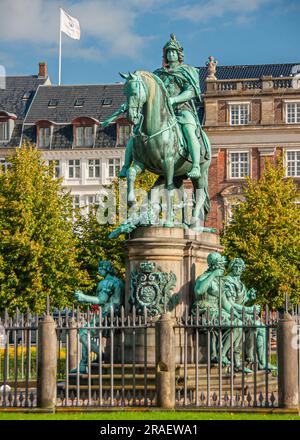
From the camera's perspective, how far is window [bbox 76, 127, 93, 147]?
7944 centimetres

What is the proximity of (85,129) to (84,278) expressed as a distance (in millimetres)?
29993

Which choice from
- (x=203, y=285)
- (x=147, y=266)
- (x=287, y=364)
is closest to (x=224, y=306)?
(x=203, y=285)

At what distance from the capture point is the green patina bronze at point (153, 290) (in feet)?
68.4

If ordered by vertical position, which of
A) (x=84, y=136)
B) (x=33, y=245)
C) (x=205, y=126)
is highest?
(x=84, y=136)

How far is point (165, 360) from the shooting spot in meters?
18.1

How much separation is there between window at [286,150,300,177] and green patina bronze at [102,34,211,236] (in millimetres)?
50051

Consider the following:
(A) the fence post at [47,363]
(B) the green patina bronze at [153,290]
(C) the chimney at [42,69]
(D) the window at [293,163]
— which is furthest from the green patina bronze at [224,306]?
(C) the chimney at [42,69]

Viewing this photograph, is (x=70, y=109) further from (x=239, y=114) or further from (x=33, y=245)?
(x=33, y=245)

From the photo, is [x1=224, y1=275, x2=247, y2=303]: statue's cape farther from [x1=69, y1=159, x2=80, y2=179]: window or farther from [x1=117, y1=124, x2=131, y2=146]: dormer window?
[x1=69, y1=159, x2=80, y2=179]: window

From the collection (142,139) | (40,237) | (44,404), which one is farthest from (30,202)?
(44,404)

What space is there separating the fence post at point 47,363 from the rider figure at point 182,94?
4.64 metres

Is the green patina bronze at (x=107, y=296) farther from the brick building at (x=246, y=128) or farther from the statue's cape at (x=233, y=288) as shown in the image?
the brick building at (x=246, y=128)

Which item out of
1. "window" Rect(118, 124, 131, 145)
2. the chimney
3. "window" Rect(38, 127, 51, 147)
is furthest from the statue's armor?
the chimney

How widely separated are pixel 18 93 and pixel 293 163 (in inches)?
882
